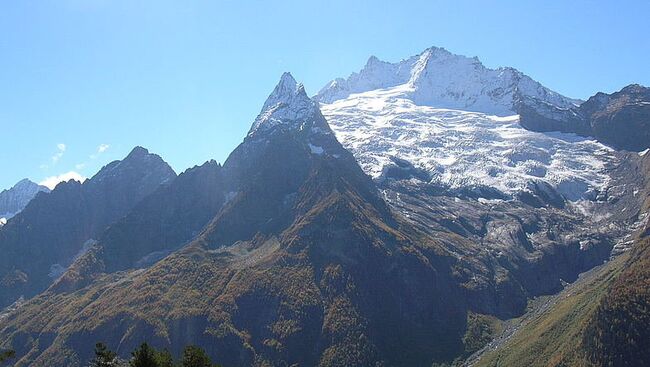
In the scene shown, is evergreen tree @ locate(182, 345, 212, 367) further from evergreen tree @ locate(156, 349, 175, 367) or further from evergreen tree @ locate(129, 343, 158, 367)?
evergreen tree @ locate(129, 343, 158, 367)

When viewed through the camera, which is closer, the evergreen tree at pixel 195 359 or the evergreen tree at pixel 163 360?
the evergreen tree at pixel 195 359

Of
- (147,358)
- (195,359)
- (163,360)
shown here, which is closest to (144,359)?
(147,358)

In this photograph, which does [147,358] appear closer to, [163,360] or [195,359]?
[195,359]

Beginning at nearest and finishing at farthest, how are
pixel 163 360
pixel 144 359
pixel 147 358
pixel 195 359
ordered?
pixel 144 359 → pixel 147 358 → pixel 195 359 → pixel 163 360

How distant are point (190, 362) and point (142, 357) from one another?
732 centimetres

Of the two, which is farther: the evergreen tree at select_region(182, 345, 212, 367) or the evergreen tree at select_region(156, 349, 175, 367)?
the evergreen tree at select_region(156, 349, 175, 367)

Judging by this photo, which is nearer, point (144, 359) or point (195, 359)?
point (144, 359)

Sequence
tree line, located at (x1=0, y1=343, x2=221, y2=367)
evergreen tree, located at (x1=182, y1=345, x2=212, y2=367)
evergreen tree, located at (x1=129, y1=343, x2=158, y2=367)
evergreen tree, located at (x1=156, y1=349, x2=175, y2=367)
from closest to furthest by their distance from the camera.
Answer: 1. evergreen tree, located at (x1=129, y1=343, x2=158, y2=367)
2. tree line, located at (x1=0, y1=343, x2=221, y2=367)
3. evergreen tree, located at (x1=182, y1=345, x2=212, y2=367)
4. evergreen tree, located at (x1=156, y1=349, x2=175, y2=367)

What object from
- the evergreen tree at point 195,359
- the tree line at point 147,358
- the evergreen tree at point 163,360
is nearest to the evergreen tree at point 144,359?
the tree line at point 147,358

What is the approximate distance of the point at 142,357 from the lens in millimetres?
94562

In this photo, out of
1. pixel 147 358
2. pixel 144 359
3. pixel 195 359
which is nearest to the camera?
pixel 144 359

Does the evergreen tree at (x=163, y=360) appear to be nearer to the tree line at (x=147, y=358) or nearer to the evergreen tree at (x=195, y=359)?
the tree line at (x=147, y=358)

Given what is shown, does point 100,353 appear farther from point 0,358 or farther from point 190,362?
point 0,358

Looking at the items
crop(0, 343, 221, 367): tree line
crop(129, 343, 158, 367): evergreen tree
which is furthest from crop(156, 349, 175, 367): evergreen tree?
crop(129, 343, 158, 367): evergreen tree
